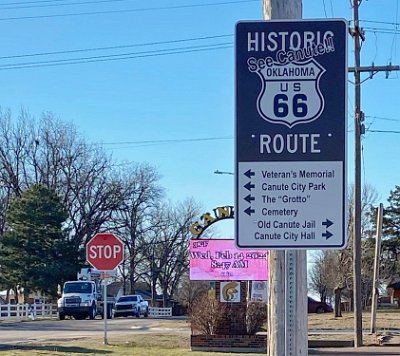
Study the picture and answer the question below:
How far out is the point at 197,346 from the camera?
69.2 ft

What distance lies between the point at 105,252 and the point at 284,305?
1832 cm

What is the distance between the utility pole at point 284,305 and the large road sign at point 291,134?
12cm

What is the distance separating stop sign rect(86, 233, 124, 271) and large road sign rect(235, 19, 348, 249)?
18105 millimetres

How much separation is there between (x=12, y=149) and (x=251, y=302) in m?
46.9

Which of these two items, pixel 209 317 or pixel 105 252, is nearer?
pixel 105 252

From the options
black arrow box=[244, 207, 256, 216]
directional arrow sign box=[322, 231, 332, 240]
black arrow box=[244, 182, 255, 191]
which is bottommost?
directional arrow sign box=[322, 231, 332, 240]

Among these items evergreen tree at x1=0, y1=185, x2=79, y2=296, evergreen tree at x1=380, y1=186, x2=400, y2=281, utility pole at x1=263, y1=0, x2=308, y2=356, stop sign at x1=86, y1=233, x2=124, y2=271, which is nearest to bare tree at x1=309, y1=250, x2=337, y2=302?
evergreen tree at x1=380, y1=186, x2=400, y2=281

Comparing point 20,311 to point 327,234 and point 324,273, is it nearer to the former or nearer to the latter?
point 324,273

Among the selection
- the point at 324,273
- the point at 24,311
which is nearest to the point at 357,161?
the point at 24,311

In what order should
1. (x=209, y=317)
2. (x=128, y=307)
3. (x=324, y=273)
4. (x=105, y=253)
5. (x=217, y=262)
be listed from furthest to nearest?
1. (x=324, y=273)
2. (x=128, y=307)
3. (x=217, y=262)
4. (x=209, y=317)
5. (x=105, y=253)

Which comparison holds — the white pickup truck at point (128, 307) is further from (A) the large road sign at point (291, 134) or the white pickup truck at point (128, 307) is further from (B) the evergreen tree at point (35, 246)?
(A) the large road sign at point (291, 134)

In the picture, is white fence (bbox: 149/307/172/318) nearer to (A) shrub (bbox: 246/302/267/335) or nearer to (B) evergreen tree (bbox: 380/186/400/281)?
(B) evergreen tree (bbox: 380/186/400/281)

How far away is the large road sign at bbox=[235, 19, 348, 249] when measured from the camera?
3.63 meters

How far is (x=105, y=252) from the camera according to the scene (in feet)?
71.3
